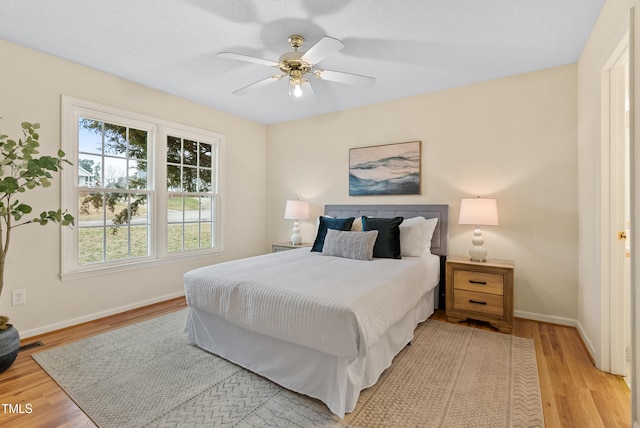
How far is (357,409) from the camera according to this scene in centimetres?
178

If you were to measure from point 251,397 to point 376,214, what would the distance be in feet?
8.80

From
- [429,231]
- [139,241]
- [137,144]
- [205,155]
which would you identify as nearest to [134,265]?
[139,241]

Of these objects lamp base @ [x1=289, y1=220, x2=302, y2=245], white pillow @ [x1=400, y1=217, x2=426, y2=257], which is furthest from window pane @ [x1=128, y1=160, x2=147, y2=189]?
white pillow @ [x1=400, y1=217, x2=426, y2=257]

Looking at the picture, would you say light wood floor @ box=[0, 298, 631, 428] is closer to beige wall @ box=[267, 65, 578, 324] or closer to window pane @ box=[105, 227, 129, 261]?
beige wall @ box=[267, 65, 578, 324]

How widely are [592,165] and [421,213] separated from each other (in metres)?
1.64

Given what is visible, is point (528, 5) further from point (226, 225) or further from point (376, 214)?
point (226, 225)

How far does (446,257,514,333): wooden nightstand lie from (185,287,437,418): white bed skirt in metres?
0.75

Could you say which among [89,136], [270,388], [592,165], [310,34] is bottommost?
[270,388]

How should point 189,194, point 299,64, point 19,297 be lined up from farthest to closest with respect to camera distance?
point 189,194, point 19,297, point 299,64

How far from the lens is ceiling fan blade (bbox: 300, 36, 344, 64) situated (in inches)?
78.5

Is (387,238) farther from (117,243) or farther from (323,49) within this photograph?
(117,243)

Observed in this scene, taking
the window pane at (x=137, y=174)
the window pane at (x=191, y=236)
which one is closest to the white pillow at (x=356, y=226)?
the window pane at (x=191, y=236)

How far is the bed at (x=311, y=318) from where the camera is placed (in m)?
1.74

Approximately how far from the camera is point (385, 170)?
4.05m
